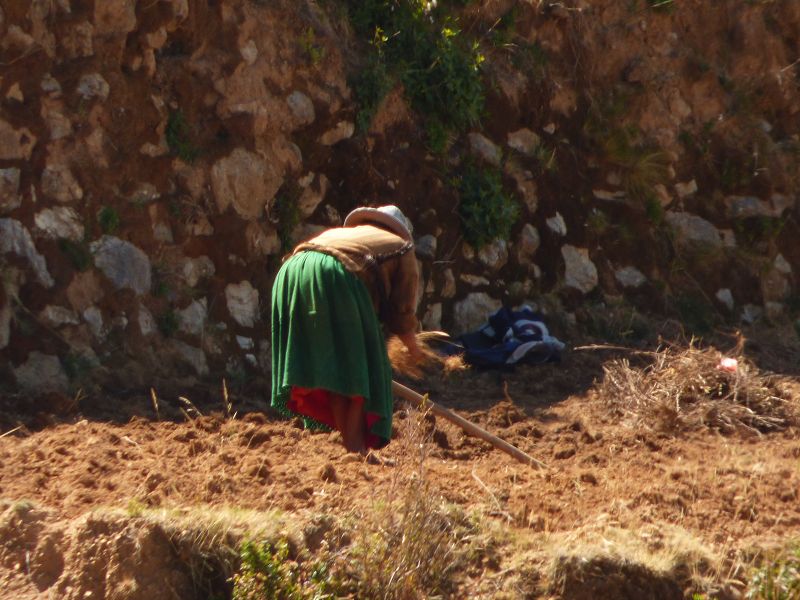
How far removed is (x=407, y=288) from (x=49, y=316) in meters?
1.82

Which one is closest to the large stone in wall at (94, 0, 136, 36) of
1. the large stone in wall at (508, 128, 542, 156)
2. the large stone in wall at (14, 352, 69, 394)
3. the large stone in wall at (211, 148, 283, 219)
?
the large stone in wall at (211, 148, 283, 219)

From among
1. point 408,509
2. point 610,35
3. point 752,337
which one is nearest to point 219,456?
point 408,509

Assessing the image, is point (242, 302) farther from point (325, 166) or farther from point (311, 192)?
point (325, 166)

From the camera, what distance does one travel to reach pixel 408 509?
4102 mm

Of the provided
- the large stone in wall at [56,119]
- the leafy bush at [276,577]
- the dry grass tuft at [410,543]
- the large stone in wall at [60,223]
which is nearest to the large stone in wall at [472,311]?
the large stone in wall at [60,223]

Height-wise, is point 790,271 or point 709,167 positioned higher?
point 709,167

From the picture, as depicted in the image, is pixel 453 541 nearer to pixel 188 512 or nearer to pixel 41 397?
pixel 188 512

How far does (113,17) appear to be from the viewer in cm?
655

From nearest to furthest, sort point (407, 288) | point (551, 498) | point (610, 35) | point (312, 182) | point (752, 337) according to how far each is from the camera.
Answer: point (551, 498) → point (407, 288) → point (312, 182) → point (752, 337) → point (610, 35)

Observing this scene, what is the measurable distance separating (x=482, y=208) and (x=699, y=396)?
7.38 feet

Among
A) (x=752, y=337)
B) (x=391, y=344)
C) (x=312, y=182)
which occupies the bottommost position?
(x=752, y=337)

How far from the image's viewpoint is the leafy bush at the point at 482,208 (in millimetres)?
7969

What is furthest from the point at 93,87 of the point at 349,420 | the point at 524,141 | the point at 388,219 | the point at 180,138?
the point at 524,141

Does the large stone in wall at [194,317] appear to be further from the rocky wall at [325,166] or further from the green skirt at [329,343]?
the green skirt at [329,343]
